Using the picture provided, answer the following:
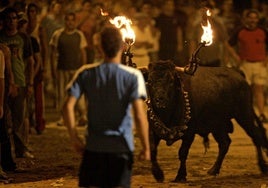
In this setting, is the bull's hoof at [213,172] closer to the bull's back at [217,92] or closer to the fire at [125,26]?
the bull's back at [217,92]

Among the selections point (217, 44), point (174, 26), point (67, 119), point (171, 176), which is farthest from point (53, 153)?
point (174, 26)

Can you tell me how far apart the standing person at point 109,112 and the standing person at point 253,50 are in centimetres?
864

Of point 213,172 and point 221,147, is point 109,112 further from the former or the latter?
point 221,147

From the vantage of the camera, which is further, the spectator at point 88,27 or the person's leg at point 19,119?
the spectator at point 88,27

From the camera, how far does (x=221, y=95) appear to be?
10.6 metres

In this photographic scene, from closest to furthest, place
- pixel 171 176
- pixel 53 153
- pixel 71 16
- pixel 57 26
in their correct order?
pixel 171 176
pixel 53 153
pixel 71 16
pixel 57 26

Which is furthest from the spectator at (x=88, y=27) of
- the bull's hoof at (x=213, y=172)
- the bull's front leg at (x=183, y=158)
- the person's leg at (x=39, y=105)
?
the bull's front leg at (x=183, y=158)

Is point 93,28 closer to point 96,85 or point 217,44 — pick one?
point 217,44

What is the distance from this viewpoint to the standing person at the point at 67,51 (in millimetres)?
15430

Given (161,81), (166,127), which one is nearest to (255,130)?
(166,127)

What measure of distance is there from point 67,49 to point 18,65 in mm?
3957

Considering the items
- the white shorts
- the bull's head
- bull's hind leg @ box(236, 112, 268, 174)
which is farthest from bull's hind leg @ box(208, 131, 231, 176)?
the white shorts

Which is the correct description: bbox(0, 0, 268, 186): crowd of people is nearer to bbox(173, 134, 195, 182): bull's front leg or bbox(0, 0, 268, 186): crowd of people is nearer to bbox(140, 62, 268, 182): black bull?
bbox(140, 62, 268, 182): black bull

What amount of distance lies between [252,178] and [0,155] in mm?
3296
